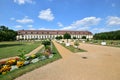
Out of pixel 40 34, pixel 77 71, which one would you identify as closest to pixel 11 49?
pixel 77 71

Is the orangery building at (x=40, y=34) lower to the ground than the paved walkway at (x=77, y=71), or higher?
higher

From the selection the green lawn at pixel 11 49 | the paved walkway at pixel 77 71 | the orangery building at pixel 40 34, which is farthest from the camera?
the orangery building at pixel 40 34

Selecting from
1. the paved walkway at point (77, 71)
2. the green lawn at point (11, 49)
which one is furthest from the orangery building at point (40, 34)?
the paved walkway at point (77, 71)

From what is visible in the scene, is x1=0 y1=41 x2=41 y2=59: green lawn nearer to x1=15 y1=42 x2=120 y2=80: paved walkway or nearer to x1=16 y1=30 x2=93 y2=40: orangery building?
x1=15 y1=42 x2=120 y2=80: paved walkway

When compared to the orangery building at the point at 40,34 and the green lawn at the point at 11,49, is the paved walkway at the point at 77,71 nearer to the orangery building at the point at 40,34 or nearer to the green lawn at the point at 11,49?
the green lawn at the point at 11,49

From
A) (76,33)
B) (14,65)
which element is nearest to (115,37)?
(14,65)

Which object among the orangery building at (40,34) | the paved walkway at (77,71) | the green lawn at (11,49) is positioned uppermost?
the orangery building at (40,34)

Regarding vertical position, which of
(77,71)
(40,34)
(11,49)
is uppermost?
(40,34)

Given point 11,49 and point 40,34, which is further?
point 40,34

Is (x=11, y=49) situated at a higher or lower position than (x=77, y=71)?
lower

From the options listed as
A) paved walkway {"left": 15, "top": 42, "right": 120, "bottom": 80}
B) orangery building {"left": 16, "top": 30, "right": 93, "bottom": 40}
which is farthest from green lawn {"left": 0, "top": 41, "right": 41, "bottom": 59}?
orangery building {"left": 16, "top": 30, "right": 93, "bottom": 40}

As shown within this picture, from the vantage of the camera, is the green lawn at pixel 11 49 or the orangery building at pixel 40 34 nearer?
the green lawn at pixel 11 49

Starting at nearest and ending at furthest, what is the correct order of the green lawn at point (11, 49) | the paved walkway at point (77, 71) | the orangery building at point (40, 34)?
the paved walkway at point (77, 71) < the green lawn at point (11, 49) < the orangery building at point (40, 34)

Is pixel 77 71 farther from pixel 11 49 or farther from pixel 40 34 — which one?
pixel 40 34
